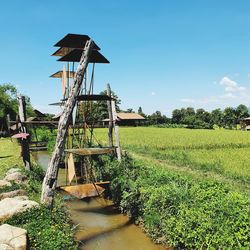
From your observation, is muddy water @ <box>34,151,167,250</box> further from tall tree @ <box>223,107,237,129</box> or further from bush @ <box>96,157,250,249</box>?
tall tree @ <box>223,107,237,129</box>

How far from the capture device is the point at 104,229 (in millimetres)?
9812

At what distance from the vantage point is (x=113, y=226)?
996cm

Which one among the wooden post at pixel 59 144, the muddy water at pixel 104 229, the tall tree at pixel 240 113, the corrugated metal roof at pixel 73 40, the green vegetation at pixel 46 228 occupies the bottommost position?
the muddy water at pixel 104 229

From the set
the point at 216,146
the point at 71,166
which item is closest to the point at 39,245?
the point at 71,166

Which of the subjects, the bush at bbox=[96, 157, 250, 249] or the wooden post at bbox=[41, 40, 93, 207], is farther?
the wooden post at bbox=[41, 40, 93, 207]

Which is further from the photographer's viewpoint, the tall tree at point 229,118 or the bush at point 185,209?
the tall tree at point 229,118

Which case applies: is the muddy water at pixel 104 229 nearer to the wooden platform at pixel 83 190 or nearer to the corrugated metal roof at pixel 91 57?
the wooden platform at pixel 83 190

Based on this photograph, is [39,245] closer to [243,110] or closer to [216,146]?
[216,146]

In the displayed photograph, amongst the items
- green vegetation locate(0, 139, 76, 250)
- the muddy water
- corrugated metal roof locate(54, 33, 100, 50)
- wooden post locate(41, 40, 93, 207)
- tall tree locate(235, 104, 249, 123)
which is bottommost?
the muddy water

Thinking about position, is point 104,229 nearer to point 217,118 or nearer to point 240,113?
point 217,118

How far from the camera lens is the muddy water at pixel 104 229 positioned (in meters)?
Answer: 8.48

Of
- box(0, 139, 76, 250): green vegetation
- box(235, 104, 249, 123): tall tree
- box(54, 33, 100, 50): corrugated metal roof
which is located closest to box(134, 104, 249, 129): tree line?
box(235, 104, 249, 123): tall tree

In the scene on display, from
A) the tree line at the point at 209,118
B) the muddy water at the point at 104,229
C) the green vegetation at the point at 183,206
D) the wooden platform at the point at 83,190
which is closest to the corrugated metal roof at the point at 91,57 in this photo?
the green vegetation at the point at 183,206

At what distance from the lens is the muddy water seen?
27.8 ft
